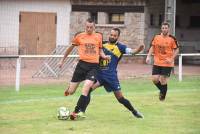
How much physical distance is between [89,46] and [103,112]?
1.57 meters

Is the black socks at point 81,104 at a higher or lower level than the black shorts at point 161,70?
lower

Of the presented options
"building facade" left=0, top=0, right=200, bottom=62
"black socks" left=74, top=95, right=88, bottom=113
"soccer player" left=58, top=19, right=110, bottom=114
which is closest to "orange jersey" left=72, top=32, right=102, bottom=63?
"soccer player" left=58, top=19, right=110, bottom=114

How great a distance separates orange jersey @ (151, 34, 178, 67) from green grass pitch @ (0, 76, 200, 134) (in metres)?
0.94

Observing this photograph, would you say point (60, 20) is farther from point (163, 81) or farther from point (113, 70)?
point (113, 70)

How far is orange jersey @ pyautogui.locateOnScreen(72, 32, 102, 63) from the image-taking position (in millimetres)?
11953

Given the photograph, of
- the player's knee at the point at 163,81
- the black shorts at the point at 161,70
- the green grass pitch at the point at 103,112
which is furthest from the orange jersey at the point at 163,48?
the green grass pitch at the point at 103,112

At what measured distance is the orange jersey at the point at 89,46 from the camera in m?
12.0

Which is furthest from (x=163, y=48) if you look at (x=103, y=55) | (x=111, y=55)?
(x=103, y=55)

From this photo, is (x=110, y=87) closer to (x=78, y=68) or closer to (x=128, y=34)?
(x=78, y=68)

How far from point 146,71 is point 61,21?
25.5ft

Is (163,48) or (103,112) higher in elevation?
(163,48)

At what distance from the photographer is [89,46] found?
12.0 meters

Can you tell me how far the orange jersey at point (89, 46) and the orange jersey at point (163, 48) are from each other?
3.67 metres

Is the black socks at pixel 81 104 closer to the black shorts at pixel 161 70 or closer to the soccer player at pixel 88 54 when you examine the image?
the soccer player at pixel 88 54
